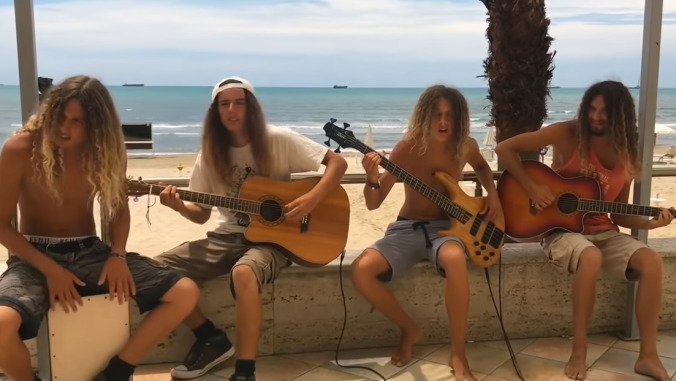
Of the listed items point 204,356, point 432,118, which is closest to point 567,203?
point 432,118

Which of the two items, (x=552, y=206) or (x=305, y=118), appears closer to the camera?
(x=552, y=206)

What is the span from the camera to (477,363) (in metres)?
2.85

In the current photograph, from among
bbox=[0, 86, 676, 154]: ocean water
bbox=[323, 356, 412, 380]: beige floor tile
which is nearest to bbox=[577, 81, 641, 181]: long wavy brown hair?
bbox=[323, 356, 412, 380]: beige floor tile

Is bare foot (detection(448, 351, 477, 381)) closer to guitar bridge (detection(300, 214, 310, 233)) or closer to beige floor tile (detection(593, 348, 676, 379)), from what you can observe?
beige floor tile (detection(593, 348, 676, 379))

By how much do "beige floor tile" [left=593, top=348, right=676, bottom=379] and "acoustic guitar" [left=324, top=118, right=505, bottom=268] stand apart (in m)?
0.68

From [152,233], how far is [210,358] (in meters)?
4.88

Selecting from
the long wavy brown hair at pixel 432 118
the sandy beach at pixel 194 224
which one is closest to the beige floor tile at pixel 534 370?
the long wavy brown hair at pixel 432 118

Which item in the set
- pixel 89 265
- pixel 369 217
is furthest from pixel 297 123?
pixel 89 265

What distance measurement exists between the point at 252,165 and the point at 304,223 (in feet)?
Answer: 1.22

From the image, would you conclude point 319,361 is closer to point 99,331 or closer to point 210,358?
point 210,358

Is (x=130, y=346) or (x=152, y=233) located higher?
(x=130, y=346)

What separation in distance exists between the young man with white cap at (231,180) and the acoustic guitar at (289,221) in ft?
0.16

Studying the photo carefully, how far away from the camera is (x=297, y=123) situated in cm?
2347

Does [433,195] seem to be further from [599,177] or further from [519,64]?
[519,64]
